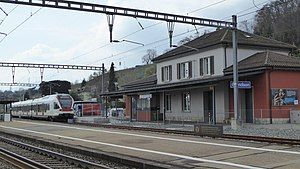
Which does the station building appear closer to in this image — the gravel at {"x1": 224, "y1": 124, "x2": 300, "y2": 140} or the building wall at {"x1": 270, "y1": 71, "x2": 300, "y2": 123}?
the building wall at {"x1": 270, "y1": 71, "x2": 300, "y2": 123}

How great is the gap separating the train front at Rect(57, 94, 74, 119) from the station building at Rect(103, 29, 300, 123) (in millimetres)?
6473

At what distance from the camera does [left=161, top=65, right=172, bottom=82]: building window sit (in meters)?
43.0

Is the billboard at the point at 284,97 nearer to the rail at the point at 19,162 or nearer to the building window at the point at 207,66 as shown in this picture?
the building window at the point at 207,66

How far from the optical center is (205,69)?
3719cm

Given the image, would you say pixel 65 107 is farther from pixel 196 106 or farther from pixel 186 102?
pixel 196 106

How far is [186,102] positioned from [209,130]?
1744cm

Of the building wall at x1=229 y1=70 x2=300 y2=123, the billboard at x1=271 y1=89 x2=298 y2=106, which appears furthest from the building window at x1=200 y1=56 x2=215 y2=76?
the billboard at x1=271 y1=89 x2=298 y2=106

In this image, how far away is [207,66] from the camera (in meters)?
37.0

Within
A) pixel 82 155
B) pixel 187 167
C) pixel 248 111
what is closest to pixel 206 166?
pixel 187 167

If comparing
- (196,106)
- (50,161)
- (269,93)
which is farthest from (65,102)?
(50,161)

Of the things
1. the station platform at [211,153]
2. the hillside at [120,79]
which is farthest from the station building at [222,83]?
the hillside at [120,79]

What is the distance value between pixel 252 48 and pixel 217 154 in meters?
23.7

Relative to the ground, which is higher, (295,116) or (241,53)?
(241,53)

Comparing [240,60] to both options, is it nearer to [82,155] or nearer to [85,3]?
[85,3]
